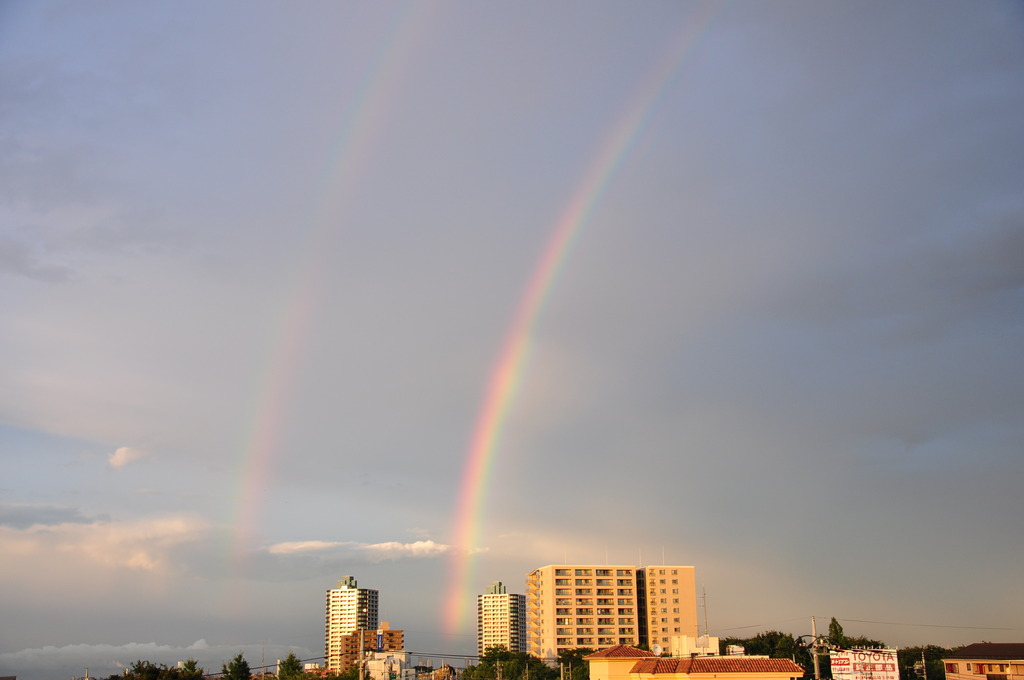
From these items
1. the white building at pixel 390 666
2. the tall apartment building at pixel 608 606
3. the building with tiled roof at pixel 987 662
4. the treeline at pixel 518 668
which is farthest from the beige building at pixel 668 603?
the building with tiled roof at pixel 987 662

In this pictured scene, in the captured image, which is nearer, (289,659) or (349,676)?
(289,659)

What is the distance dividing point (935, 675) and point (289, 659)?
75193mm

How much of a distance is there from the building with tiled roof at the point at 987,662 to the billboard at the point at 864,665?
35.8 meters

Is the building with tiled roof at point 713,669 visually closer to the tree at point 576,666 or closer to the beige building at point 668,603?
the tree at point 576,666

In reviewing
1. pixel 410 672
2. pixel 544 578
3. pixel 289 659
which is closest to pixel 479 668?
pixel 410 672

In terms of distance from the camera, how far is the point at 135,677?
66.8 metres

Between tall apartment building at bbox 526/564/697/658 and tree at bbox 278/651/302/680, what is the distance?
87.3 m

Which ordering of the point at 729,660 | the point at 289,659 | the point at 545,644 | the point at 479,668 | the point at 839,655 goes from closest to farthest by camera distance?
1. the point at 729,660
2. the point at 839,655
3. the point at 289,659
4. the point at 479,668
5. the point at 545,644

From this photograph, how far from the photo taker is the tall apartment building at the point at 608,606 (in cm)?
17375

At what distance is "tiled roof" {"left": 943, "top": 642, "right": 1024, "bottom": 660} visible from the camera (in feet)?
325

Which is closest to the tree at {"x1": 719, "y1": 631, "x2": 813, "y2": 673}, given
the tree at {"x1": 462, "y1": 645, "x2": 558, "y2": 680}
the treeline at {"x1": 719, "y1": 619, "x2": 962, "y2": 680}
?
the treeline at {"x1": 719, "y1": 619, "x2": 962, "y2": 680}

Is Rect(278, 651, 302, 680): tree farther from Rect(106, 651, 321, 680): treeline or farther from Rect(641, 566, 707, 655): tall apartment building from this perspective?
Rect(641, 566, 707, 655): tall apartment building

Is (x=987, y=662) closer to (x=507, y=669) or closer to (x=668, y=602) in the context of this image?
(x=507, y=669)

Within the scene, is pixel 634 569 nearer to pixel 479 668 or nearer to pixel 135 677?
pixel 479 668
